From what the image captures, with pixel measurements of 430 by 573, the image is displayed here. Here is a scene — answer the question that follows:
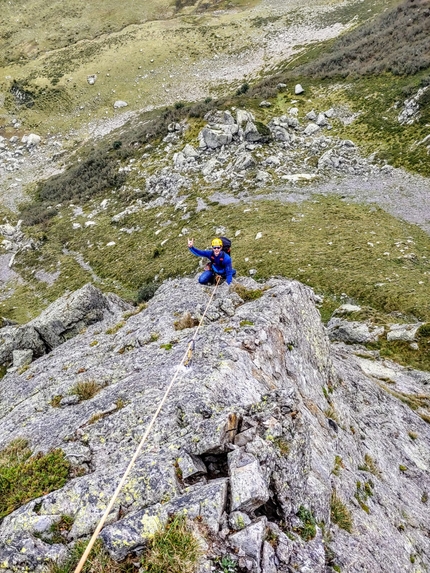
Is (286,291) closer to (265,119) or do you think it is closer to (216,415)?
(216,415)

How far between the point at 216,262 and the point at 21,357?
1234 centimetres

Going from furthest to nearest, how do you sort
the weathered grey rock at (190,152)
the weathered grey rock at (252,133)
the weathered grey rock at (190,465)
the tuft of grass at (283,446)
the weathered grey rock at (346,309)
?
the weathered grey rock at (190,152), the weathered grey rock at (252,133), the weathered grey rock at (346,309), the tuft of grass at (283,446), the weathered grey rock at (190,465)

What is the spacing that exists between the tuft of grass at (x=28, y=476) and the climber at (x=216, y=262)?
9.09 metres

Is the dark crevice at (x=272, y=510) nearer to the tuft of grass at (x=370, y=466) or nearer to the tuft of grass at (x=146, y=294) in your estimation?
the tuft of grass at (x=370, y=466)

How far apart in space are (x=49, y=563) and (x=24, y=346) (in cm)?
1650

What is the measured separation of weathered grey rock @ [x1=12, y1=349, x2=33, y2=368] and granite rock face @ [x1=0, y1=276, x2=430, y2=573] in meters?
2.75

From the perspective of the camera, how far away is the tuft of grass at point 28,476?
7.02 meters

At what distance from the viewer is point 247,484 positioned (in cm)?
667

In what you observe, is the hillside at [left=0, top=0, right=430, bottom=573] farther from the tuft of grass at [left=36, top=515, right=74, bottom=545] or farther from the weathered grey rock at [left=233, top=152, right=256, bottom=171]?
the weathered grey rock at [left=233, top=152, right=256, bottom=171]

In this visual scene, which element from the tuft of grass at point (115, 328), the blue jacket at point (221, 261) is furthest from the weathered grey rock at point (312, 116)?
the tuft of grass at point (115, 328)

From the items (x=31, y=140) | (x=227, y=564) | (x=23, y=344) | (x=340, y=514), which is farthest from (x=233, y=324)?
(x=31, y=140)

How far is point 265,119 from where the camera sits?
55188mm

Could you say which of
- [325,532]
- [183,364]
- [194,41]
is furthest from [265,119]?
[194,41]

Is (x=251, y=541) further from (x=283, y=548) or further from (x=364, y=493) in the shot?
(x=364, y=493)
